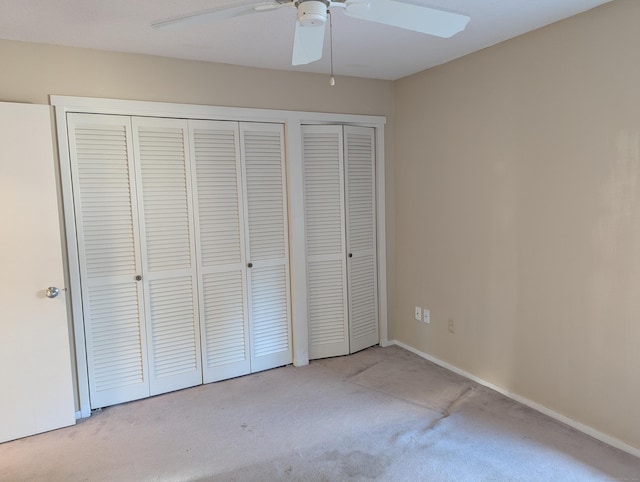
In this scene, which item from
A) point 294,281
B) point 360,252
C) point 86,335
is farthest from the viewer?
point 360,252

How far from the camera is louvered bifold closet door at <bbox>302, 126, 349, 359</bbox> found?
3721 millimetres

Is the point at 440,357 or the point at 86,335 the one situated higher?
the point at 86,335

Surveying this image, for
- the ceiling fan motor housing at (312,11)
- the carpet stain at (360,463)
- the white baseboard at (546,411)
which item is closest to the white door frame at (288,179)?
the white baseboard at (546,411)

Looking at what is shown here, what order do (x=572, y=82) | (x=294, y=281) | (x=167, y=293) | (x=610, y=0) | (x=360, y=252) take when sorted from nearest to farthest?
1. (x=610, y=0)
2. (x=572, y=82)
3. (x=167, y=293)
4. (x=294, y=281)
5. (x=360, y=252)

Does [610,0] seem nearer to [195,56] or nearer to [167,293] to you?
[195,56]

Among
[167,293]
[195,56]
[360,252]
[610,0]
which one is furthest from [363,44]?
[167,293]

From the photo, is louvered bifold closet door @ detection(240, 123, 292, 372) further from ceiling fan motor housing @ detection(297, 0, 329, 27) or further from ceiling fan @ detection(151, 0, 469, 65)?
ceiling fan motor housing @ detection(297, 0, 329, 27)

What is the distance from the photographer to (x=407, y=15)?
1.70 metres

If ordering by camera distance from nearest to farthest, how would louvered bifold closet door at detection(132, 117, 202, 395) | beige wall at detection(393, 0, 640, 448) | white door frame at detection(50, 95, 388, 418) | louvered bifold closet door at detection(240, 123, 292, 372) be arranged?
beige wall at detection(393, 0, 640, 448)
white door frame at detection(50, 95, 388, 418)
louvered bifold closet door at detection(132, 117, 202, 395)
louvered bifold closet door at detection(240, 123, 292, 372)

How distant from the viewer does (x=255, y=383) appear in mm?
3443

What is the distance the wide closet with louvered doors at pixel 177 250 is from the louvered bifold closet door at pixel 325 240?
9.3 inches

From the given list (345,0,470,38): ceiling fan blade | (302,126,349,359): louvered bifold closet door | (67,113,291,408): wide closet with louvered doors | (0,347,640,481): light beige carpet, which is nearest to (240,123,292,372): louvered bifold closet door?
(67,113,291,408): wide closet with louvered doors

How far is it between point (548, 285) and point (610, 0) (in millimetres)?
1591

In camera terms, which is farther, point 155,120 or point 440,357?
point 440,357
